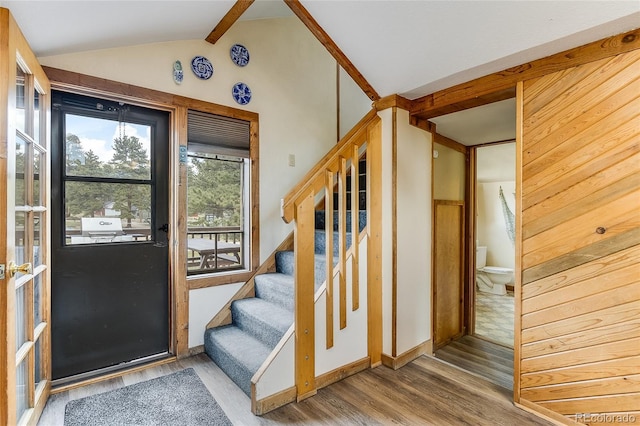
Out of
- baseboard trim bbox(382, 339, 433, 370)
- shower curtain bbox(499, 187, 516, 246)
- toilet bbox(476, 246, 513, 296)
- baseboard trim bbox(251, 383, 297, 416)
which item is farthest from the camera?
shower curtain bbox(499, 187, 516, 246)

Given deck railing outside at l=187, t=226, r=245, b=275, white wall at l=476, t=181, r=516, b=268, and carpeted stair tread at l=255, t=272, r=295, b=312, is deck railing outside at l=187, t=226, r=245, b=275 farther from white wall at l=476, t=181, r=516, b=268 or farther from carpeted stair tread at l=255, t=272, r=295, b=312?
white wall at l=476, t=181, r=516, b=268

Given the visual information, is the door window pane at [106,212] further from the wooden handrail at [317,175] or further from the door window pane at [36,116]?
the wooden handrail at [317,175]

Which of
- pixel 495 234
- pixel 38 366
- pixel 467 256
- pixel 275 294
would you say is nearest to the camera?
pixel 38 366

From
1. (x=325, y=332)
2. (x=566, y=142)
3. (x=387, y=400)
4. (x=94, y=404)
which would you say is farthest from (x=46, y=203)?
(x=566, y=142)

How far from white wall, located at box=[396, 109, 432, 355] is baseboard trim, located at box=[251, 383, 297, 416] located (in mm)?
953

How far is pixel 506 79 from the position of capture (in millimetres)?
1943

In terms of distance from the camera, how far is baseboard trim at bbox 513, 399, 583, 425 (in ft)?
5.67

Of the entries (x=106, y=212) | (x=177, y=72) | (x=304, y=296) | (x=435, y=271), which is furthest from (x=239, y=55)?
(x=435, y=271)

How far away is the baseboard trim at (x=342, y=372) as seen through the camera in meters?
2.13

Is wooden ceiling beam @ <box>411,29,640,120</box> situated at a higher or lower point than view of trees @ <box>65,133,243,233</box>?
higher

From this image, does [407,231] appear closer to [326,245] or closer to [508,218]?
[326,245]

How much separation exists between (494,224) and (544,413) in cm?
440

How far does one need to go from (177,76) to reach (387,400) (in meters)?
2.89

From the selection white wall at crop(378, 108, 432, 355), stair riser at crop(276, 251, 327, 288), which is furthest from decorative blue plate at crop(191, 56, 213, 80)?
stair riser at crop(276, 251, 327, 288)
